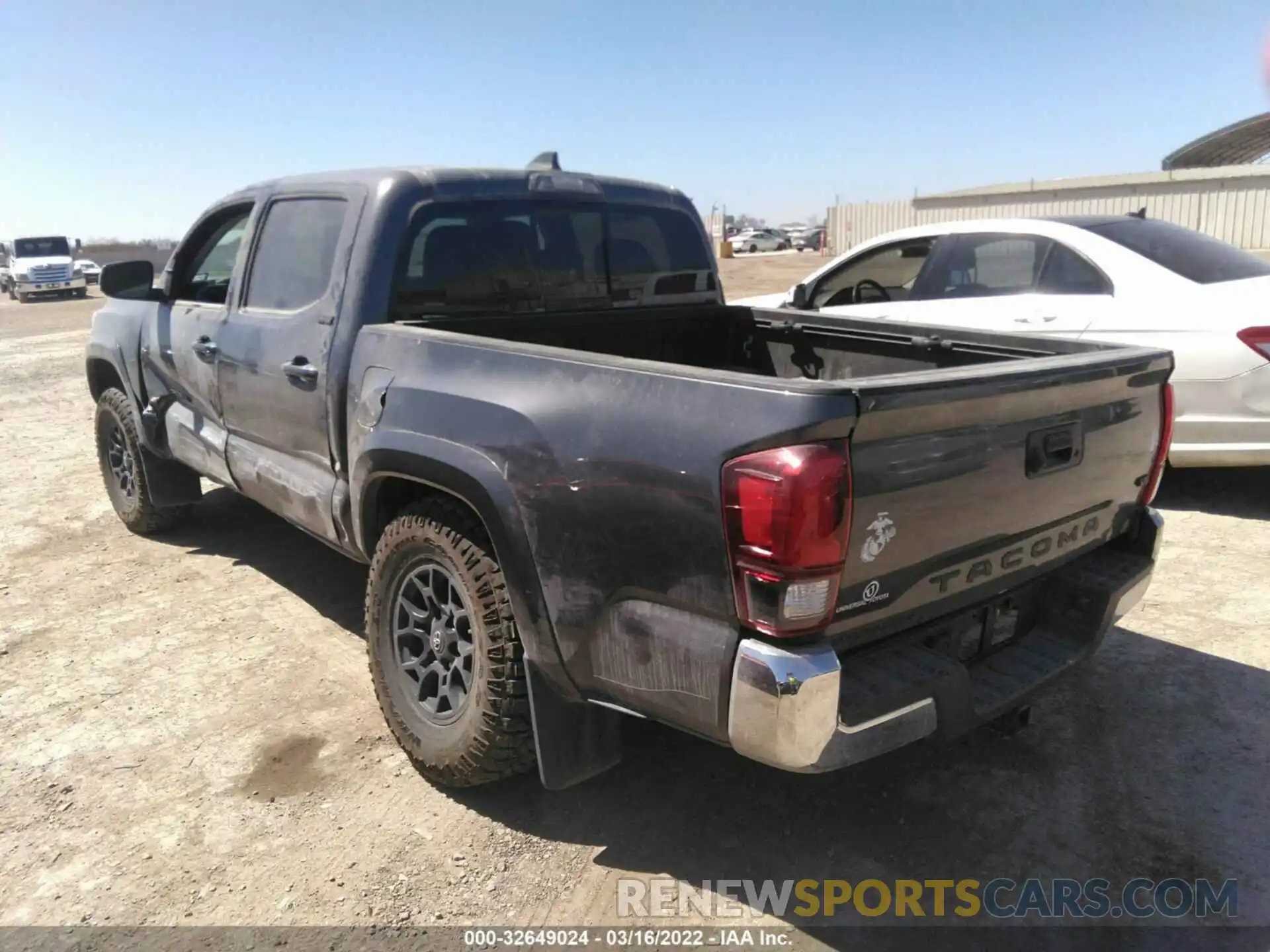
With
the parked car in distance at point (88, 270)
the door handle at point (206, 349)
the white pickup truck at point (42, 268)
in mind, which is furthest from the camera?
the parked car in distance at point (88, 270)

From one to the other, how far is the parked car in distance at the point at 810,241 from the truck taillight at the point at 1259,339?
169 feet

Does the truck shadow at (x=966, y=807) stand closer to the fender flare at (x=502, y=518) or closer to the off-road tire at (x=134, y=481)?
the fender flare at (x=502, y=518)

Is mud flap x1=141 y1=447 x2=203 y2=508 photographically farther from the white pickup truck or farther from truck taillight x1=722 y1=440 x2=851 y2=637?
the white pickup truck

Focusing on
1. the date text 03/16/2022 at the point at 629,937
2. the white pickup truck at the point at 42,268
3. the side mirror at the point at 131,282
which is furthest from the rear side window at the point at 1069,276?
the white pickup truck at the point at 42,268

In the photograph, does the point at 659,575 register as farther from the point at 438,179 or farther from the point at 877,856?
the point at 438,179

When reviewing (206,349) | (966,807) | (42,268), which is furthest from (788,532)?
(42,268)

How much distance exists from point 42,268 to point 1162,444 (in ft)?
131

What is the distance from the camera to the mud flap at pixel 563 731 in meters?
2.68

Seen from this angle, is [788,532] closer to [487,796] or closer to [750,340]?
[487,796]

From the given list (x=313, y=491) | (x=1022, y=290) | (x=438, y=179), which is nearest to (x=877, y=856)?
(x=313, y=491)

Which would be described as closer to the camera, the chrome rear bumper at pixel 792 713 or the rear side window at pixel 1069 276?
the chrome rear bumper at pixel 792 713

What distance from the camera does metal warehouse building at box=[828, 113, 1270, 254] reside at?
2467 centimetres

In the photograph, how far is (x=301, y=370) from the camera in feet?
11.8

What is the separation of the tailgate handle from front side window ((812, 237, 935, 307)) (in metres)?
4.32
